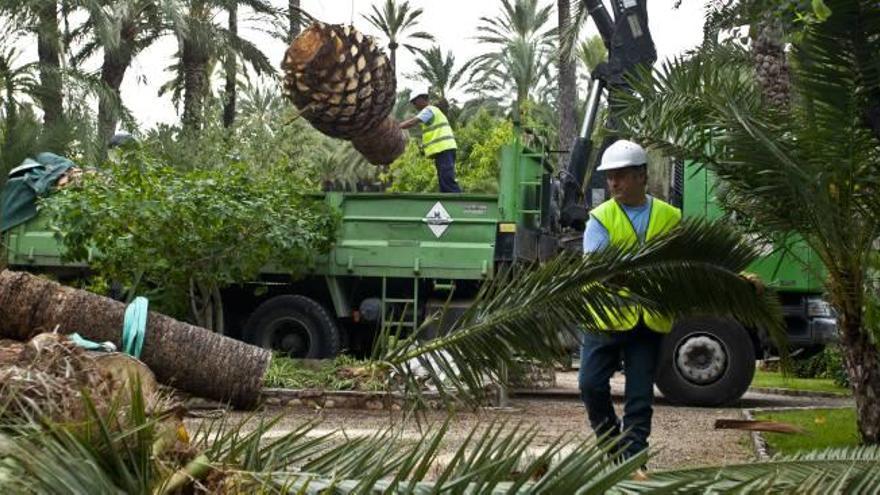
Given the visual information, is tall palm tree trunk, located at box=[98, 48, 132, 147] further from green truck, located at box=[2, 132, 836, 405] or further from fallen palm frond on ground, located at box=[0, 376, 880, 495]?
fallen palm frond on ground, located at box=[0, 376, 880, 495]

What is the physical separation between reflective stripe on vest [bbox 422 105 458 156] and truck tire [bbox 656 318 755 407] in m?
3.53

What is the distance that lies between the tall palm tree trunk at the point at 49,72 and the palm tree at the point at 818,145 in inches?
684

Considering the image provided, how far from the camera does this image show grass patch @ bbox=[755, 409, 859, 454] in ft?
32.1

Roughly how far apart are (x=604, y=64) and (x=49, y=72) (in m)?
12.6

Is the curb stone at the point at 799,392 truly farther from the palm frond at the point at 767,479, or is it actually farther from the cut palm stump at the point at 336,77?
the palm frond at the point at 767,479

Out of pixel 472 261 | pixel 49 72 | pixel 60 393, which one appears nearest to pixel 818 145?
pixel 60 393

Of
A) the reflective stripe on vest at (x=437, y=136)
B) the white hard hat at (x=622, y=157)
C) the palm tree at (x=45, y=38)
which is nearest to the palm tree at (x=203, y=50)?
the palm tree at (x=45, y=38)

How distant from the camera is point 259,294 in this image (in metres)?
15.2

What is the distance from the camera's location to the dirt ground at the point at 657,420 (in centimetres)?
912

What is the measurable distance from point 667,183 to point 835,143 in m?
7.44

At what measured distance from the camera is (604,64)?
15.8m

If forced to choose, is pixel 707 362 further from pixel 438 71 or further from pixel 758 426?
pixel 438 71

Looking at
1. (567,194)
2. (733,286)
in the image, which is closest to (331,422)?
(567,194)

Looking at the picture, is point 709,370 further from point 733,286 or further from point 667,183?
point 733,286
